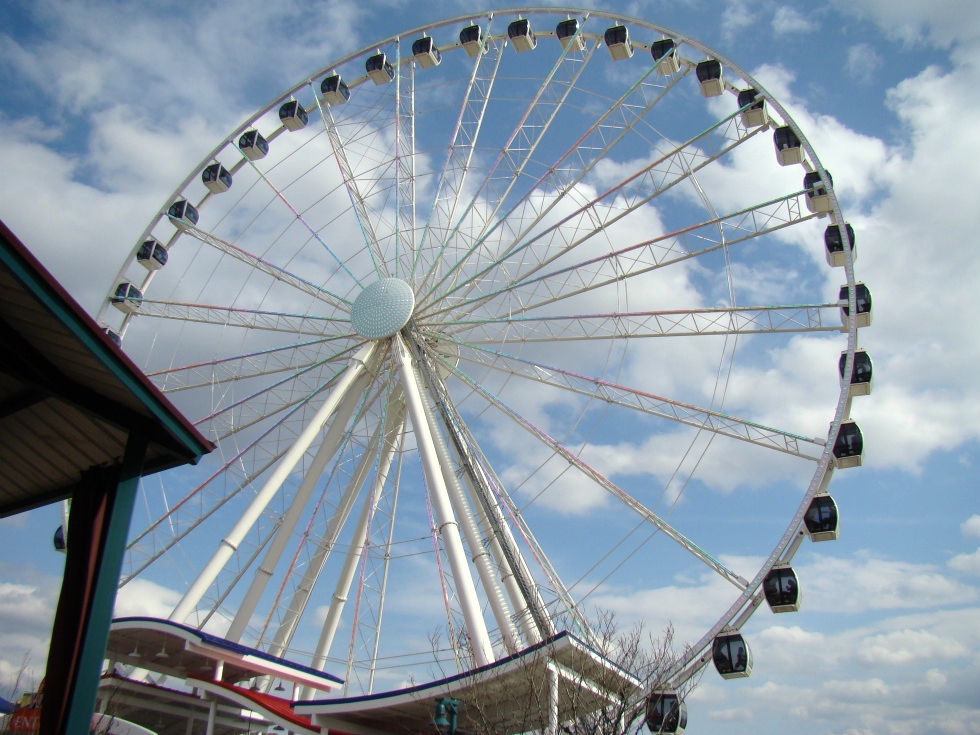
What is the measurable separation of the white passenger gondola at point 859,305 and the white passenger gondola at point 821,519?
4.74 m

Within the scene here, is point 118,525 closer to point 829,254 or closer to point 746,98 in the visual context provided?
point 829,254

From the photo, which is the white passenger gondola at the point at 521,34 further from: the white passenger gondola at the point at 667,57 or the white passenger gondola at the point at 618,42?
the white passenger gondola at the point at 667,57

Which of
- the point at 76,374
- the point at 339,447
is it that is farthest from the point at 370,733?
the point at 76,374

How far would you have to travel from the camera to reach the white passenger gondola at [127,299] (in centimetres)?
2667

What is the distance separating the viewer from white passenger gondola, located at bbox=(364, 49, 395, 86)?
28.2 meters

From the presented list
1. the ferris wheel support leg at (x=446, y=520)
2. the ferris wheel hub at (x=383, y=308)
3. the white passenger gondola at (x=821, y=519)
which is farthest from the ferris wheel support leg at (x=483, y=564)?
the white passenger gondola at (x=821, y=519)

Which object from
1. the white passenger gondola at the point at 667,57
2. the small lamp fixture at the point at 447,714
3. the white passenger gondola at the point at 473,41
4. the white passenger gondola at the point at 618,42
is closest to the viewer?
the small lamp fixture at the point at 447,714

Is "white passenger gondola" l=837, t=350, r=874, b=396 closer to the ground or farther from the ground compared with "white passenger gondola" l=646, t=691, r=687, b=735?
farther from the ground

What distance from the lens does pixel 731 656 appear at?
672 inches

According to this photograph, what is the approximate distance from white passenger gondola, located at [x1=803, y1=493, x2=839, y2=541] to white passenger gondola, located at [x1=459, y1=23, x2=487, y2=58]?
1749 cm

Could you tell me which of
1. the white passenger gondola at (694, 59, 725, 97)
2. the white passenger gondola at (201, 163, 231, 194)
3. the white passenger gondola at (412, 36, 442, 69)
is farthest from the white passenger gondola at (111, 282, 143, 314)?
the white passenger gondola at (694, 59, 725, 97)

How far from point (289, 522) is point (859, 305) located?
1526cm

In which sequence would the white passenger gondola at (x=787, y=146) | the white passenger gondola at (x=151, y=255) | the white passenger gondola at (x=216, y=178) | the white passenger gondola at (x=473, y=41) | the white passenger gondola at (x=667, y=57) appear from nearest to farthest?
1. the white passenger gondola at (x=787, y=146)
2. the white passenger gondola at (x=667, y=57)
3. the white passenger gondola at (x=473, y=41)
4. the white passenger gondola at (x=151, y=255)
5. the white passenger gondola at (x=216, y=178)

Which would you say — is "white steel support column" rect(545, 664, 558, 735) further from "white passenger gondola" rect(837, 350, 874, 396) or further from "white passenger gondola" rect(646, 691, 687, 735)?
"white passenger gondola" rect(837, 350, 874, 396)
